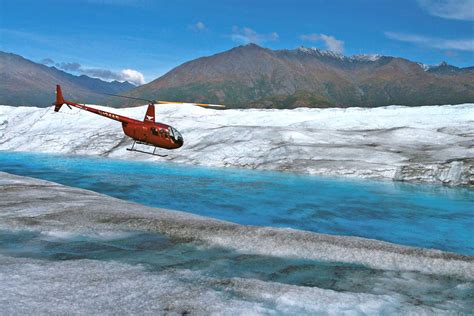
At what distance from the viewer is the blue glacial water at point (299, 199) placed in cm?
2201

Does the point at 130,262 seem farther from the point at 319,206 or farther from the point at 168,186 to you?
the point at 168,186

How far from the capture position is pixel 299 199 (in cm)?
2948

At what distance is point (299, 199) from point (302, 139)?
22.0 meters

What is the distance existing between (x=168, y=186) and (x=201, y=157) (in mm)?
16686

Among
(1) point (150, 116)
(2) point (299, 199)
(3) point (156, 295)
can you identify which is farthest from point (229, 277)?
(1) point (150, 116)

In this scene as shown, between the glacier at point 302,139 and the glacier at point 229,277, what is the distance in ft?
104

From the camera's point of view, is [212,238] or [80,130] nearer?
[212,238]

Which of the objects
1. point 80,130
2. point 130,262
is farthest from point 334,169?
point 80,130

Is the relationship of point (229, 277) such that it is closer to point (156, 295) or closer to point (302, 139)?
point (156, 295)

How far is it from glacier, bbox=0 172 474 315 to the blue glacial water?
10.5 metres

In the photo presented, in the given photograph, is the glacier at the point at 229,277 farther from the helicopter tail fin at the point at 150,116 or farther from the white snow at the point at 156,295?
the helicopter tail fin at the point at 150,116

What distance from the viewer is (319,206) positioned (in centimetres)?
2720

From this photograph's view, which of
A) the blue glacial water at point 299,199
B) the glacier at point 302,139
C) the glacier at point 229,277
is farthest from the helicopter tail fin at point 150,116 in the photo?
the glacier at point 229,277

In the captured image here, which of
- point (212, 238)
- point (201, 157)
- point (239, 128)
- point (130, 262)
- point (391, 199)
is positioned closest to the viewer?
point (130, 262)
